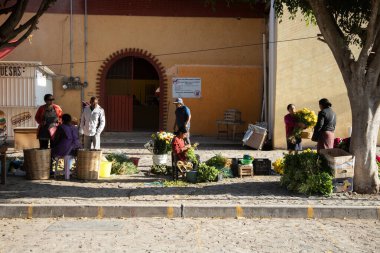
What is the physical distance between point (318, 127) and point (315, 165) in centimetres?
145

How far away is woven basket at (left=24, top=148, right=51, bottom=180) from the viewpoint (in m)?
10.2

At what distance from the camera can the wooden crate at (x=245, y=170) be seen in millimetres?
10570

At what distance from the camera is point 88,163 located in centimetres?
1030

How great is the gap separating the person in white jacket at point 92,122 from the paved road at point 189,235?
4405 mm

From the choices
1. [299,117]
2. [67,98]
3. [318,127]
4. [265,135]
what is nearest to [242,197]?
[318,127]

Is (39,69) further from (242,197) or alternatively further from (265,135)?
(242,197)

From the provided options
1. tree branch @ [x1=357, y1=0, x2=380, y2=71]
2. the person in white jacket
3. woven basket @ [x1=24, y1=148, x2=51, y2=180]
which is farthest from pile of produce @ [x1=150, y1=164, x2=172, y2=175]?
tree branch @ [x1=357, y1=0, x2=380, y2=71]

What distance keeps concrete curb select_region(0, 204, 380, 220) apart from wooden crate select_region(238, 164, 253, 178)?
2.53m

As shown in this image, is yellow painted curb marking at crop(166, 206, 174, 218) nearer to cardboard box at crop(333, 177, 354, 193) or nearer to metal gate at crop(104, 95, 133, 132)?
cardboard box at crop(333, 177, 354, 193)

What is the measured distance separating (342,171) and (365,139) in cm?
66

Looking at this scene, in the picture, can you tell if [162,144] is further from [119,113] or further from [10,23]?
[119,113]

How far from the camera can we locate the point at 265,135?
1622cm

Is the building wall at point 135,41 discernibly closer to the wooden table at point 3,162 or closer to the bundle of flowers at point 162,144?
the bundle of flowers at point 162,144

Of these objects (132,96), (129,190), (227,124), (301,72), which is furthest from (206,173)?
(132,96)
